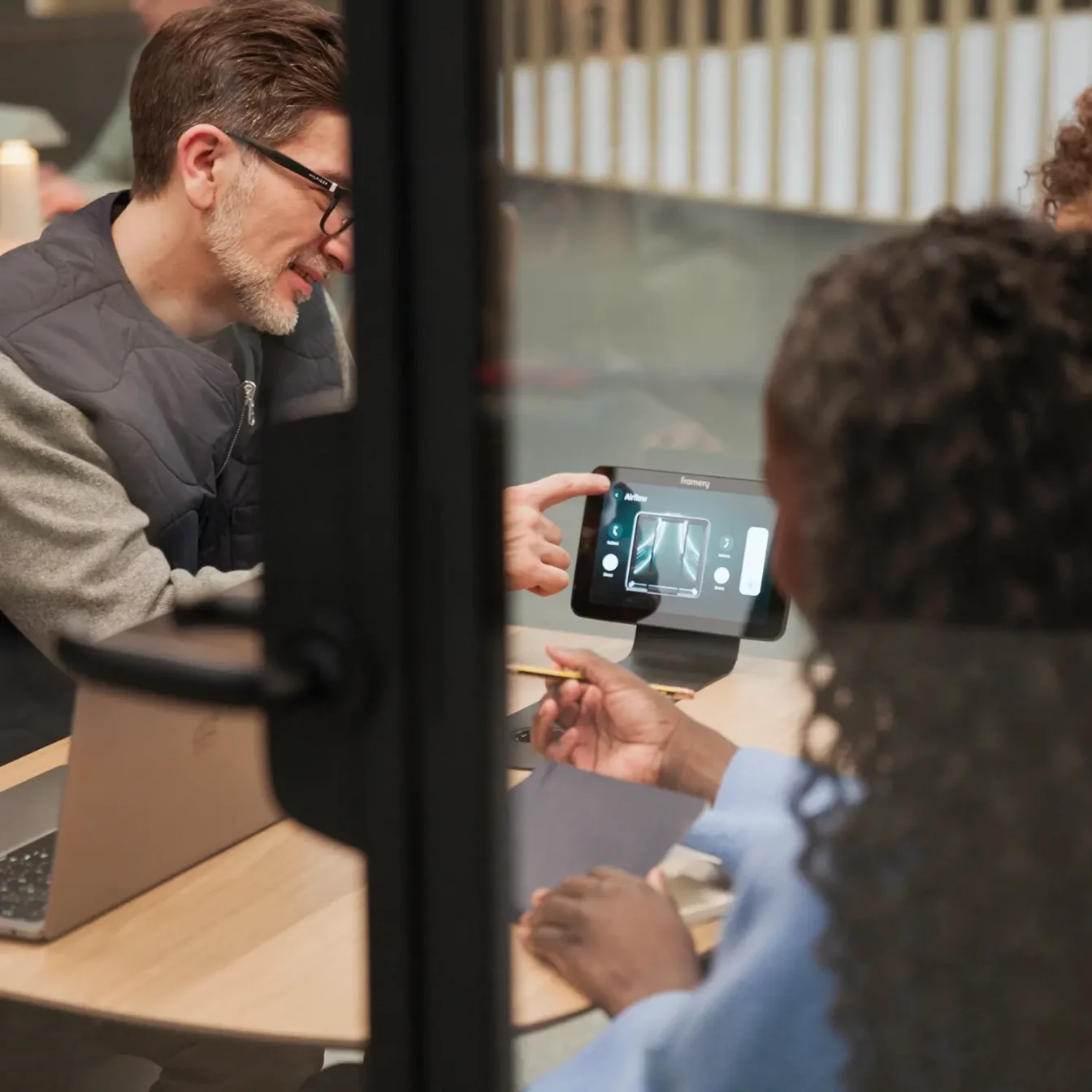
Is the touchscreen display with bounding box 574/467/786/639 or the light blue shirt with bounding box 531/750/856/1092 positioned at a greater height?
the touchscreen display with bounding box 574/467/786/639

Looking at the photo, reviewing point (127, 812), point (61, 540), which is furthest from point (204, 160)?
point (127, 812)

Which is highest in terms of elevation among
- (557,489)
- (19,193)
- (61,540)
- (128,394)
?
(19,193)

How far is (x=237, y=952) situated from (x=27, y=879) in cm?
20

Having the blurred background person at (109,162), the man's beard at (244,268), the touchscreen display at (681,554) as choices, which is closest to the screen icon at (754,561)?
the touchscreen display at (681,554)

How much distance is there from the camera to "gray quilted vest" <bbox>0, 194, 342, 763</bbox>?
1.59 m

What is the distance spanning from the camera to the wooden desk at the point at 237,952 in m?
0.88

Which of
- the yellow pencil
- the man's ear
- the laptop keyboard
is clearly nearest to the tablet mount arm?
the yellow pencil

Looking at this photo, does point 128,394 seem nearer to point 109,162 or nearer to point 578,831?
point 109,162

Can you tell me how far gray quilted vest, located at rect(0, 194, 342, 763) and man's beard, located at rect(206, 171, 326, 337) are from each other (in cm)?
3

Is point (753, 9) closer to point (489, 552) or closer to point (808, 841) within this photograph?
point (489, 552)

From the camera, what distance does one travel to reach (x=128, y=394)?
1.65 metres

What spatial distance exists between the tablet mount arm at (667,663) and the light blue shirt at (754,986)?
0.07 metres

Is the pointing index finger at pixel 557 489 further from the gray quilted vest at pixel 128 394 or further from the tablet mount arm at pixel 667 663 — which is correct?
the gray quilted vest at pixel 128 394

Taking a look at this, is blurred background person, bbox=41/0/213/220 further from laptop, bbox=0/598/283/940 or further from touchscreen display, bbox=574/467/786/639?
touchscreen display, bbox=574/467/786/639
